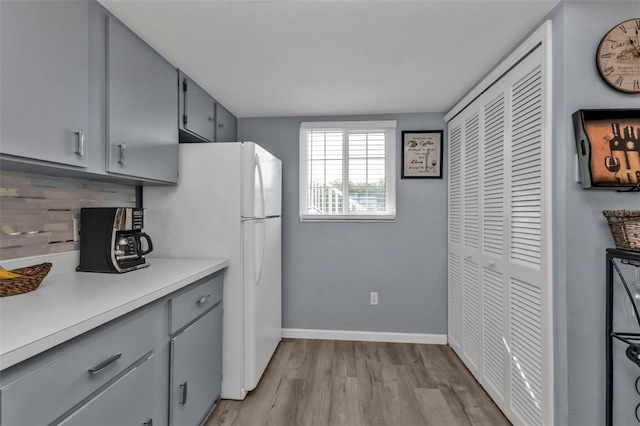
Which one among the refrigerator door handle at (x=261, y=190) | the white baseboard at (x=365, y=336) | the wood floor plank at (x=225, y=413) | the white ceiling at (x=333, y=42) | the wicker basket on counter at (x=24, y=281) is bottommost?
the wood floor plank at (x=225, y=413)

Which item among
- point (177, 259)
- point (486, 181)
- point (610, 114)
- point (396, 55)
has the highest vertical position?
point (396, 55)

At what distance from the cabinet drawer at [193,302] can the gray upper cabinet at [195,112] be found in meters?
1.09

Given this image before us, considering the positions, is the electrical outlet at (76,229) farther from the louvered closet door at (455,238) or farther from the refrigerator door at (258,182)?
the louvered closet door at (455,238)

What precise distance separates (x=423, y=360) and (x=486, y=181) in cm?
161

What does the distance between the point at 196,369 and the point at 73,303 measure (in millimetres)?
837

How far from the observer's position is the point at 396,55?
198cm

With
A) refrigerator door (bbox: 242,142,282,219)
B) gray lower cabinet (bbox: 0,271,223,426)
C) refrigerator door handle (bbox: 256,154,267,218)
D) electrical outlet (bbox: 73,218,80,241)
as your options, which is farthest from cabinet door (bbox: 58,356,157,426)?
refrigerator door handle (bbox: 256,154,267,218)

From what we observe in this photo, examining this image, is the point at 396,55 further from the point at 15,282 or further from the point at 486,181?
the point at 15,282

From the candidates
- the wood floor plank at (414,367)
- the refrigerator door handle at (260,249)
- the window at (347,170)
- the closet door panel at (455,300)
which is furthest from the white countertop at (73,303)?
the closet door panel at (455,300)

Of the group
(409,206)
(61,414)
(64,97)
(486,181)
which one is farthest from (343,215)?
(61,414)

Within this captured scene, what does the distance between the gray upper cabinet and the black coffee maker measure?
784 mm

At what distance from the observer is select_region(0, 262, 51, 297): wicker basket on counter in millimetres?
1236

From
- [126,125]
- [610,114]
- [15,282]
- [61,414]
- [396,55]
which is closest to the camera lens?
[61,414]

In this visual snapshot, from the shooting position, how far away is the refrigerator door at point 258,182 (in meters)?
2.17
